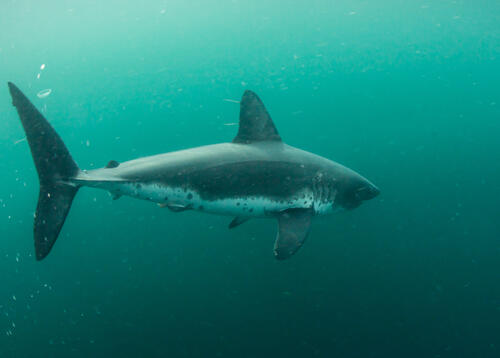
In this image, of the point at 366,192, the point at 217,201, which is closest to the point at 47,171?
the point at 217,201

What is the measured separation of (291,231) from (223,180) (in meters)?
1.62

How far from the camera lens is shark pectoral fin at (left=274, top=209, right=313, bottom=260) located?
5.70 meters

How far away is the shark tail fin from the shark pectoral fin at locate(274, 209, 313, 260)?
366 cm

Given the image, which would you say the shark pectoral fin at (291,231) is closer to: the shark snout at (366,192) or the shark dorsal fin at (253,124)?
the shark snout at (366,192)

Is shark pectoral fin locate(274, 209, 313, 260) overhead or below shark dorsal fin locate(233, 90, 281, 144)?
below

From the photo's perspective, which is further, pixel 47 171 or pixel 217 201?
pixel 217 201

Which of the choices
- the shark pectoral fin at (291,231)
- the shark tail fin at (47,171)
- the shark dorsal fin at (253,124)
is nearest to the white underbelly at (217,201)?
the shark pectoral fin at (291,231)

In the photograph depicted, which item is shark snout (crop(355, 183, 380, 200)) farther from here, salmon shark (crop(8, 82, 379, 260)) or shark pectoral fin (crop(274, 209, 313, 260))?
shark pectoral fin (crop(274, 209, 313, 260))

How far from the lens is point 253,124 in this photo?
22.0 feet

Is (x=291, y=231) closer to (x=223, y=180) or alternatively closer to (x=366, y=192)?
(x=223, y=180)

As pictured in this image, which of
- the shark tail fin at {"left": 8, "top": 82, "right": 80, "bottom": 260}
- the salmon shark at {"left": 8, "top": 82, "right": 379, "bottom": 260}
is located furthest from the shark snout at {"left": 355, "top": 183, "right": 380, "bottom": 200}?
the shark tail fin at {"left": 8, "top": 82, "right": 80, "bottom": 260}

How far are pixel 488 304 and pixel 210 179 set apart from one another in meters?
11.0

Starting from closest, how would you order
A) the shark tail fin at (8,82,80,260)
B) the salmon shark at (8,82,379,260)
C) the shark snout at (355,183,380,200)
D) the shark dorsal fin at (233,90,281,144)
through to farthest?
1. the shark tail fin at (8,82,80,260)
2. the salmon shark at (8,82,379,260)
3. the shark dorsal fin at (233,90,281,144)
4. the shark snout at (355,183,380,200)

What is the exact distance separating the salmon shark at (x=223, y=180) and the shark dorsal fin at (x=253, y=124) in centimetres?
2
